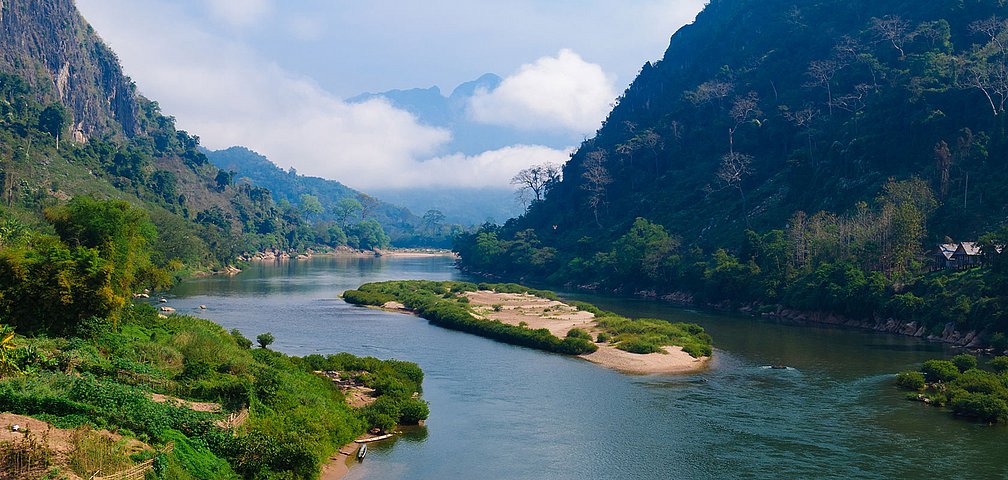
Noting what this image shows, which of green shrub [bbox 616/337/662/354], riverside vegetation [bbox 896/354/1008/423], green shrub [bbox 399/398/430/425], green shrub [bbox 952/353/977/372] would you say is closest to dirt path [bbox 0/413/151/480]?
green shrub [bbox 399/398/430/425]

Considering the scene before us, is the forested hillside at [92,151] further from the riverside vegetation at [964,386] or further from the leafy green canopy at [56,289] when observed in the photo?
the riverside vegetation at [964,386]

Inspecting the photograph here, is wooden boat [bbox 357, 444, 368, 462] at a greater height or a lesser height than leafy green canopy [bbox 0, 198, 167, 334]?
lesser

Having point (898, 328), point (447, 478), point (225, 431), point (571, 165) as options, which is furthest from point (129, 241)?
point (571, 165)

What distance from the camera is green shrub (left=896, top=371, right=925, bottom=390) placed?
44147 mm

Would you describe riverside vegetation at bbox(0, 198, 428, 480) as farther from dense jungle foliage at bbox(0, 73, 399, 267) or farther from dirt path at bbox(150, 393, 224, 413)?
dense jungle foliage at bbox(0, 73, 399, 267)

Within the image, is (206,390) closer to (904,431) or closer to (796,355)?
(904,431)

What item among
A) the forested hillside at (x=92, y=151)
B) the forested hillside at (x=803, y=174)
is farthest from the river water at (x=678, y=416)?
the forested hillside at (x=92, y=151)

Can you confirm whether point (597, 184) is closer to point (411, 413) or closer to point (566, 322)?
point (566, 322)

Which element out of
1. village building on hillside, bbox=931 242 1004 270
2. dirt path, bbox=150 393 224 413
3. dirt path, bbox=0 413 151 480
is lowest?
dirt path, bbox=150 393 224 413

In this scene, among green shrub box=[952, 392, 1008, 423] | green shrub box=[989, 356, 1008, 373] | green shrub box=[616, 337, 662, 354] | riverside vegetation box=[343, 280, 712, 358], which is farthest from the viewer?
riverside vegetation box=[343, 280, 712, 358]

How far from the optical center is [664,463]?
32344 millimetres

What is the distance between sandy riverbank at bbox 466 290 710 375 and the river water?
2017 mm

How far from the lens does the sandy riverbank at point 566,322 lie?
53.9 metres

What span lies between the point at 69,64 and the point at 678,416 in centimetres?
17704
